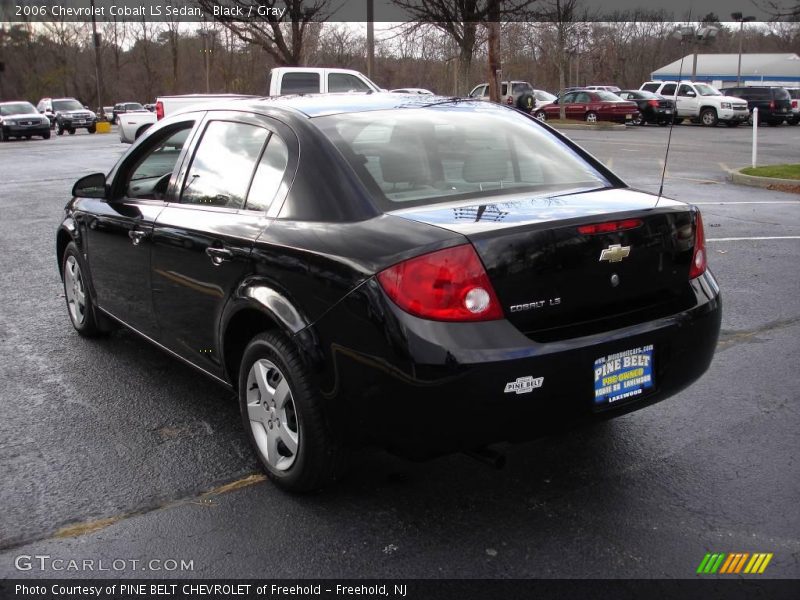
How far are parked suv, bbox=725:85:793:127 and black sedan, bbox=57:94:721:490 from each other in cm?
3581

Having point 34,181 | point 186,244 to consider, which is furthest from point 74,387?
point 34,181

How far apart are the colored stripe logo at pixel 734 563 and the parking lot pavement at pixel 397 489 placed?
4cm

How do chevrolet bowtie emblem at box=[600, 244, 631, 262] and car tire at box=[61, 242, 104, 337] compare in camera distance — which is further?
car tire at box=[61, 242, 104, 337]

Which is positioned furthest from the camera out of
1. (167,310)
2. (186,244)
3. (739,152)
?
(739,152)

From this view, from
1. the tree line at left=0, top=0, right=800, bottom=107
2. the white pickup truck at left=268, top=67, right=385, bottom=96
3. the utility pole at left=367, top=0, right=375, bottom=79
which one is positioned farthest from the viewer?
the tree line at left=0, top=0, right=800, bottom=107

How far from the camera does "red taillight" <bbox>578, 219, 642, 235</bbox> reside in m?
3.22

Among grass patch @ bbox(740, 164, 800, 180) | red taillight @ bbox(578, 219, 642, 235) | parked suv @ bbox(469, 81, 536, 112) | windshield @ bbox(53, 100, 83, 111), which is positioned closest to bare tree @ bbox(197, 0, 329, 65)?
parked suv @ bbox(469, 81, 536, 112)

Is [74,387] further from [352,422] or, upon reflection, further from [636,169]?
[636,169]

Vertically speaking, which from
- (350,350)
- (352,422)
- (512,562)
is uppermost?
(350,350)

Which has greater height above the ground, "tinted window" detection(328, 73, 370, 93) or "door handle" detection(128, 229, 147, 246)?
"tinted window" detection(328, 73, 370, 93)

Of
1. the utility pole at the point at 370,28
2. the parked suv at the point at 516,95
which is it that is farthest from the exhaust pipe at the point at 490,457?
the parked suv at the point at 516,95

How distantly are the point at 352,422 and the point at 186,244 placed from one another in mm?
1427

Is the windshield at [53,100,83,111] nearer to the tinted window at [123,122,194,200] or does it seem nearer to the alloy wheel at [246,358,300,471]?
the tinted window at [123,122,194,200]

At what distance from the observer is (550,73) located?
71.0m
